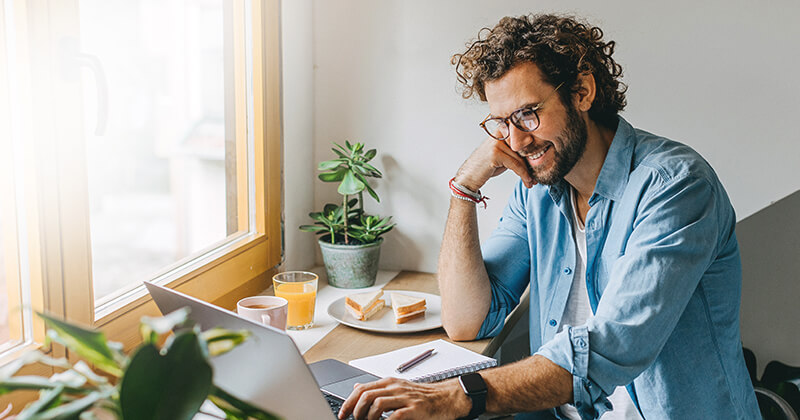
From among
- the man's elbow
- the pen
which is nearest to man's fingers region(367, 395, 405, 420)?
the pen

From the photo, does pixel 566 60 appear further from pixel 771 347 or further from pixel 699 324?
pixel 771 347

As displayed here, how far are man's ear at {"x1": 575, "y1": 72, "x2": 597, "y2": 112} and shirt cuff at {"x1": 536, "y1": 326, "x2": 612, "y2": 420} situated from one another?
1.58 ft

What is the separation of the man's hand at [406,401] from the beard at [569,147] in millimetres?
500

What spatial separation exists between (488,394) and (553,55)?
0.66m

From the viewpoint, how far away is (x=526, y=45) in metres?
1.38

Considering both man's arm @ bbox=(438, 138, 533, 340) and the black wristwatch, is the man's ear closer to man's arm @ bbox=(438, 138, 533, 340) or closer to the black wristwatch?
man's arm @ bbox=(438, 138, 533, 340)

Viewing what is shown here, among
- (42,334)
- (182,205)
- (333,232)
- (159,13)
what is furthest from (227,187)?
(42,334)

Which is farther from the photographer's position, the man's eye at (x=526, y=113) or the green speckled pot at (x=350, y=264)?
the green speckled pot at (x=350, y=264)

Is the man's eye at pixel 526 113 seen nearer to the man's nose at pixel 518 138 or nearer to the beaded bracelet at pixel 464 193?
the man's nose at pixel 518 138

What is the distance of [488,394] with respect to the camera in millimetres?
1128

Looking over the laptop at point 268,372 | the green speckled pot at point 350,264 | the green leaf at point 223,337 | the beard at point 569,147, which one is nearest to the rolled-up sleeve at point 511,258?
the beard at point 569,147

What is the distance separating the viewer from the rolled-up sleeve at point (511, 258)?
63.5 inches

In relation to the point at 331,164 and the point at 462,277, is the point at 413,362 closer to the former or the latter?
the point at 462,277

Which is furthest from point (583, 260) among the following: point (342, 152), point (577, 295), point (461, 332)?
point (342, 152)
